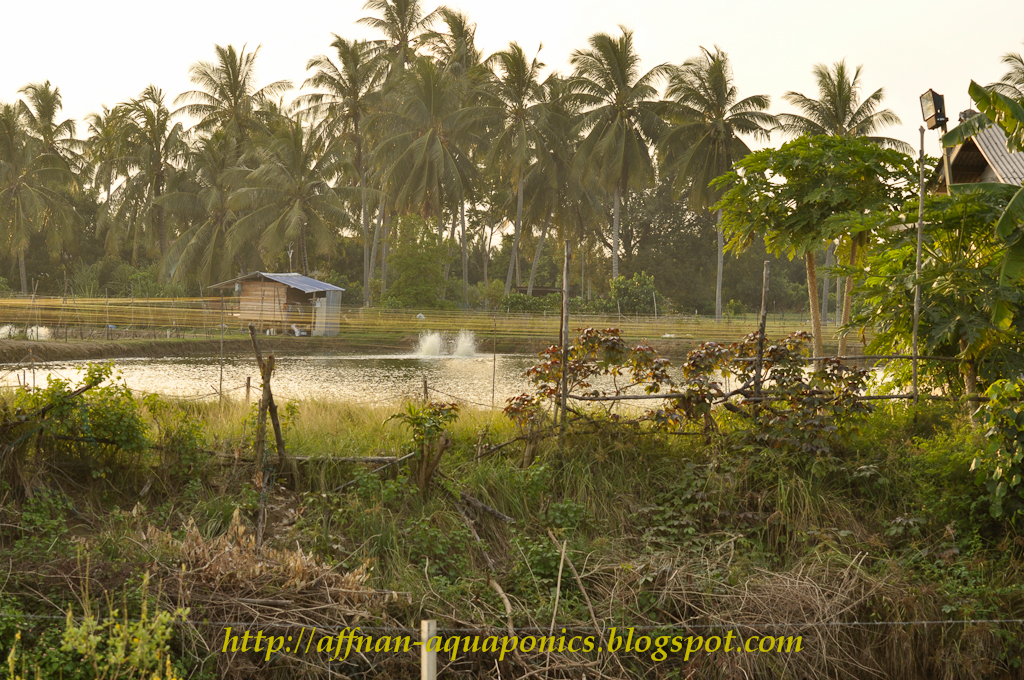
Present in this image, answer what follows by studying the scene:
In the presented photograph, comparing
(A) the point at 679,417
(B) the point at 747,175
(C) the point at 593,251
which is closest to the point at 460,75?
(C) the point at 593,251

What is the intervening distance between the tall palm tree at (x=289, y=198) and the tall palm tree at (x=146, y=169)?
238 inches

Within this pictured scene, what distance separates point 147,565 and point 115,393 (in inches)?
82.0

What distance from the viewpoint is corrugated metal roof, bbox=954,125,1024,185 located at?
1122 centimetres

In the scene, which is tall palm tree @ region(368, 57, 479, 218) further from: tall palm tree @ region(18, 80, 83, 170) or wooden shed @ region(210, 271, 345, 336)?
tall palm tree @ region(18, 80, 83, 170)

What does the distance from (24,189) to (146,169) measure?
17.5 feet

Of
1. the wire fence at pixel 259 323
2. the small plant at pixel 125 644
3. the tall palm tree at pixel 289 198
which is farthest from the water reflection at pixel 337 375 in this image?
the tall palm tree at pixel 289 198

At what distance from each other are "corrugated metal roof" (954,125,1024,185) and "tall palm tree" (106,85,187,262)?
33.4 m

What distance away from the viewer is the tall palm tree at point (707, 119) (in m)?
32.0

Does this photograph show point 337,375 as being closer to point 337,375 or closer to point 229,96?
point 337,375

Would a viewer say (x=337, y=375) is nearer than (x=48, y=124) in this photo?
Yes

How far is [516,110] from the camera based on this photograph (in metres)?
33.1

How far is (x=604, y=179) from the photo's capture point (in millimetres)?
32156

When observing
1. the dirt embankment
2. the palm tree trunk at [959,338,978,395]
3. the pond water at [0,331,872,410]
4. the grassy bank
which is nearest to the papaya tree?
the palm tree trunk at [959,338,978,395]

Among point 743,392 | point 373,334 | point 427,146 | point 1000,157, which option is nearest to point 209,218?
point 427,146
